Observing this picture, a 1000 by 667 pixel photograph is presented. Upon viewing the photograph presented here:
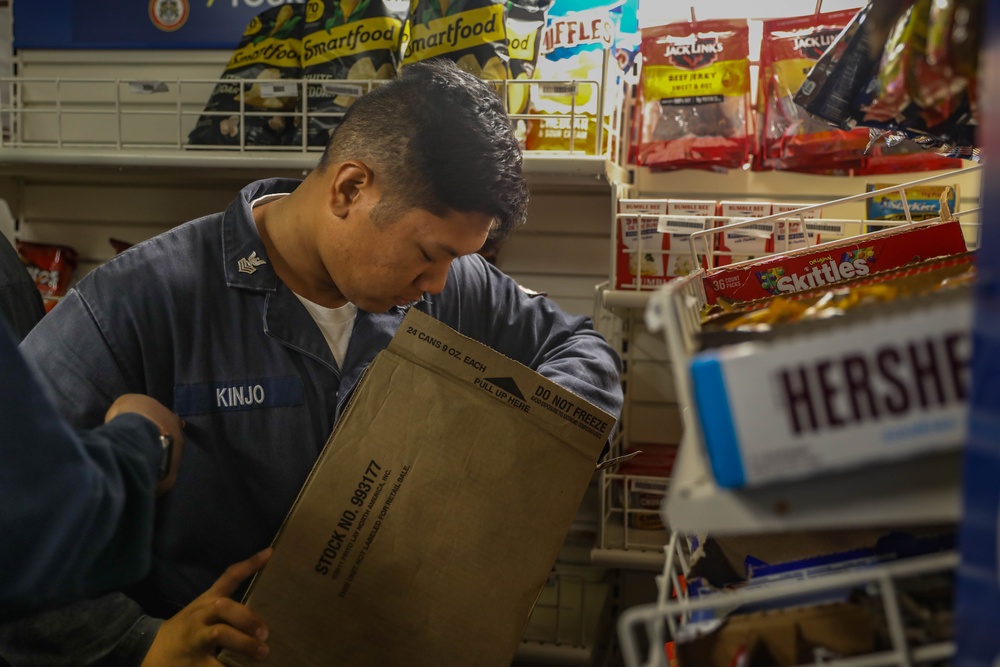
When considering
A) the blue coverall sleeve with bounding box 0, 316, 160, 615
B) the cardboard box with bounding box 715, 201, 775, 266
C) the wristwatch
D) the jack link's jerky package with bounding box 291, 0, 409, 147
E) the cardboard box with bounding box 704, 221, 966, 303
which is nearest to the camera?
the blue coverall sleeve with bounding box 0, 316, 160, 615

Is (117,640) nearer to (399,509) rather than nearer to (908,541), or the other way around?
(399,509)

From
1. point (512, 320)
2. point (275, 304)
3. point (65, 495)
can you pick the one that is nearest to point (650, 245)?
point (512, 320)

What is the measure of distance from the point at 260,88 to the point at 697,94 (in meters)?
1.11

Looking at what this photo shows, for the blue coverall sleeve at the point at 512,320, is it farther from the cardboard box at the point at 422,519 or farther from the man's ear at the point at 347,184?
the cardboard box at the point at 422,519

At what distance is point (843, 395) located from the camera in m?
0.50

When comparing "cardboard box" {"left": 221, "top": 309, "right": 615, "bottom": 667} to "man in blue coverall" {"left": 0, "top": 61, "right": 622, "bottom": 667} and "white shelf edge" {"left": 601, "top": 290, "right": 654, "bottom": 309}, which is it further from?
"white shelf edge" {"left": 601, "top": 290, "right": 654, "bottom": 309}

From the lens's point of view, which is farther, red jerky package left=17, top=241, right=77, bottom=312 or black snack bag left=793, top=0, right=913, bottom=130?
red jerky package left=17, top=241, right=77, bottom=312

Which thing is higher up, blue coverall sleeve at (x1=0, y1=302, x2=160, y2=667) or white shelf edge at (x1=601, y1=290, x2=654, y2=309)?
white shelf edge at (x1=601, y1=290, x2=654, y2=309)

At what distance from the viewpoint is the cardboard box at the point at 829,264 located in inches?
43.7

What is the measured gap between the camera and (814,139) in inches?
79.7

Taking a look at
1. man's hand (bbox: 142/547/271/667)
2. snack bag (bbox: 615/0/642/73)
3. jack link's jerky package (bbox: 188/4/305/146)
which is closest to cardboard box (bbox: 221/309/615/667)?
man's hand (bbox: 142/547/271/667)

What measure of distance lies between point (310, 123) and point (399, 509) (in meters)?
1.26

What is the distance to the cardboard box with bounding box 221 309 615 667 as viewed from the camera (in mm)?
1175

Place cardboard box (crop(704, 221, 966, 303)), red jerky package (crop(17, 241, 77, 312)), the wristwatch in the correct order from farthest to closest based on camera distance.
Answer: red jerky package (crop(17, 241, 77, 312)), cardboard box (crop(704, 221, 966, 303)), the wristwatch
